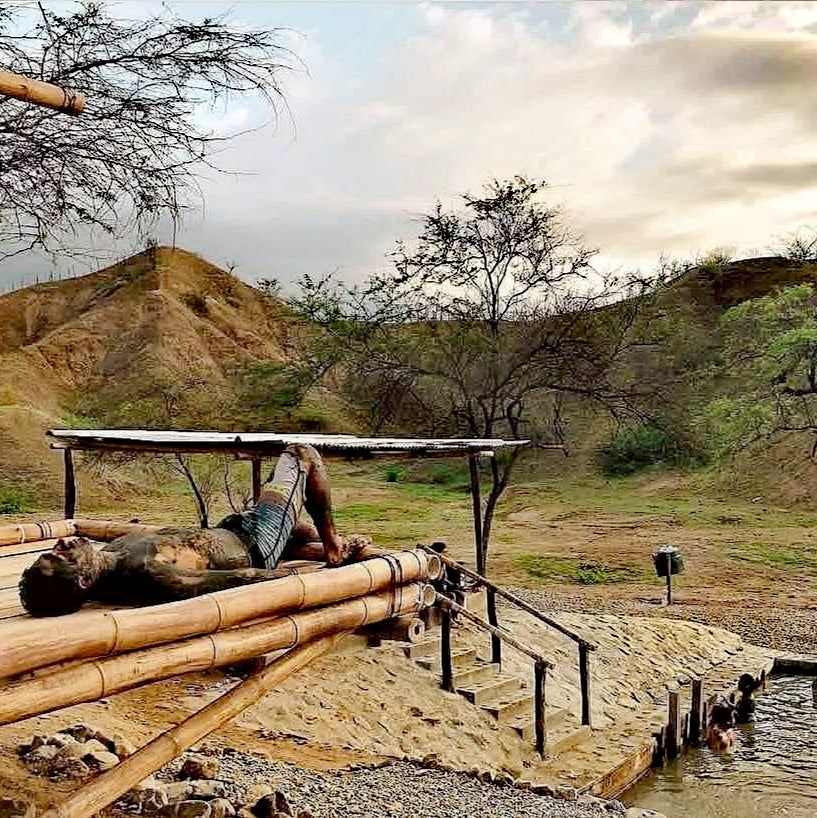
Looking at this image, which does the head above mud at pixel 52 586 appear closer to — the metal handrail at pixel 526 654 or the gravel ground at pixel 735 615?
the metal handrail at pixel 526 654

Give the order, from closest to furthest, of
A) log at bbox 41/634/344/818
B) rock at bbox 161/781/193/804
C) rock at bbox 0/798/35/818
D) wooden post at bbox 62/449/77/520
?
log at bbox 41/634/344/818 < rock at bbox 0/798/35/818 < rock at bbox 161/781/193/804 < wooden post at bbox 62/449/77/520

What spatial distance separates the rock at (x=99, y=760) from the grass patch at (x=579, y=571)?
13.3m

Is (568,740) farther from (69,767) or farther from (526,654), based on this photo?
(69,767)

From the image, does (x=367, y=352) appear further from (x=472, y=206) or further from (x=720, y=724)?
(x=720, y=724)

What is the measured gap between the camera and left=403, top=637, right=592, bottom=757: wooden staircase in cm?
999

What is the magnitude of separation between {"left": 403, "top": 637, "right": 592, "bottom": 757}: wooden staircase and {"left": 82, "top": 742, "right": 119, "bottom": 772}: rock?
4196 millimetres

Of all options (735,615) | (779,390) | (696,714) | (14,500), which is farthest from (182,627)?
(14,500)

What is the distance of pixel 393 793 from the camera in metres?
7.65

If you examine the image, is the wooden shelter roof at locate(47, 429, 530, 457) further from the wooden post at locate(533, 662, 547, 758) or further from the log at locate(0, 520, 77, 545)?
the wooden post at locate(533, 662, 547, 758)

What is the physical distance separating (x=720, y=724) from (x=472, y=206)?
33.3 feet

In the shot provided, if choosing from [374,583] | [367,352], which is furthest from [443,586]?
[367,352]

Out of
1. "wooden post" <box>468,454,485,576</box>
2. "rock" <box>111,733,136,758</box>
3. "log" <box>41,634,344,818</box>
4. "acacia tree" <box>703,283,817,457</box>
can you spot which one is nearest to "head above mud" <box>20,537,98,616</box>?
"log" <box>41,634,344,818</box>

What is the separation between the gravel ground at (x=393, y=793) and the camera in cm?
714

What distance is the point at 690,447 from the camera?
20.6 meters
